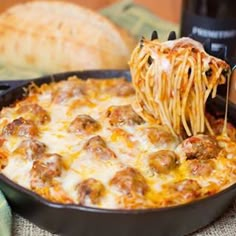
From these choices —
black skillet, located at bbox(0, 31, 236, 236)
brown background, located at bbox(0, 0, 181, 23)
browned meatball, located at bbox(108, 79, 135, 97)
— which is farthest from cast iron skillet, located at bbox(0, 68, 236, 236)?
brown background, located at bbox(0, 0, 181, 23)

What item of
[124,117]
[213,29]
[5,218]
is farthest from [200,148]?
[213,29]

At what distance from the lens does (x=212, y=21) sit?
1870 millimetres

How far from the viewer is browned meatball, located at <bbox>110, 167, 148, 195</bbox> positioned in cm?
116

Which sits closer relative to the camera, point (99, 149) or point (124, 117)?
point (99, 149)

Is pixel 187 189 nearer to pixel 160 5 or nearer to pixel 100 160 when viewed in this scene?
pixel 100 160

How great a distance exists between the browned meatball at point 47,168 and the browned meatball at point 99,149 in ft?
0.23

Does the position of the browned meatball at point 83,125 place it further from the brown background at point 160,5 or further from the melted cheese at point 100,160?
the brown background at point 160,5

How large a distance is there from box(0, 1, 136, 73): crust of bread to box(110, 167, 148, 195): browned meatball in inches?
29.3

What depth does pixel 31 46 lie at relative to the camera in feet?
6.47

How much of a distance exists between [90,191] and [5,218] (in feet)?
0.64

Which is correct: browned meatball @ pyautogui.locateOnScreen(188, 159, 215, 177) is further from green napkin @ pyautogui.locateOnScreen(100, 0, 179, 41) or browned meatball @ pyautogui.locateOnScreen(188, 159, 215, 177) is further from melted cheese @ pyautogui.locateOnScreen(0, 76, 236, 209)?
green napkin @ pyautogui.locateOnScreen(100, 0, 179, 41)

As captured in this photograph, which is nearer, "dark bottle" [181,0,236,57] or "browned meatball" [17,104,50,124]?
"browned meatball" [17,104,50,124]

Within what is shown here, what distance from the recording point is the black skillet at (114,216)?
3.60 feet

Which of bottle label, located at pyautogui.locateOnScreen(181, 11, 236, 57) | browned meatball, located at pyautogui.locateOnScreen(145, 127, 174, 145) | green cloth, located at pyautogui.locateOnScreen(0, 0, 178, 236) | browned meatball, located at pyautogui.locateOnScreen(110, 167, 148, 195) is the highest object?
bottle label, located at pyautogui.locateOnScreen(181, 11, 236, 57)
